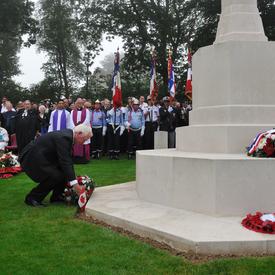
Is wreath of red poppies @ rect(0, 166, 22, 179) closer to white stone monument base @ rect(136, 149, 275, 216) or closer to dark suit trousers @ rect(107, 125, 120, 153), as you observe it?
dark suit trousers @ rect(107, 125, 120, 153)

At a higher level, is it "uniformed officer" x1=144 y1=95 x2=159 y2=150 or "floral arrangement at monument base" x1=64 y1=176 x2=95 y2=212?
"uniformed officer" x1=144 y1=95 x2=159 y2=150

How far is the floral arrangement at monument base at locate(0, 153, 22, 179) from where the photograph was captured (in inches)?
441

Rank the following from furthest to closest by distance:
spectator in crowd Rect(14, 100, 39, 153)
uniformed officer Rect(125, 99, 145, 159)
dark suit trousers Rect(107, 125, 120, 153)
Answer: dark suit trousers Rect(107, 125, 120, 153)
uniformed officer Rect(125, 99, 145, 159)
spectator in crowd Rect(14, 100, 39, 153)

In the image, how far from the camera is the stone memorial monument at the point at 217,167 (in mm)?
5176

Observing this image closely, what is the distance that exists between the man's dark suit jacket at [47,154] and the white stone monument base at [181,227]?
31.7 inches

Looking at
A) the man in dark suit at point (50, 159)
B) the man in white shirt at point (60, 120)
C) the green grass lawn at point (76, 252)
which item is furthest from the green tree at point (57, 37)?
the green grass lawn at point (76, 252)

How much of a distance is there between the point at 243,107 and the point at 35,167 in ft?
11.2

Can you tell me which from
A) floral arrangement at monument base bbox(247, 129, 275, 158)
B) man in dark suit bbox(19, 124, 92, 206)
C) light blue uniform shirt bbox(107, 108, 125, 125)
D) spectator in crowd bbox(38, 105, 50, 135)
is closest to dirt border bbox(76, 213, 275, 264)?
man in dark suit bbox(19, 124, 92, 206)

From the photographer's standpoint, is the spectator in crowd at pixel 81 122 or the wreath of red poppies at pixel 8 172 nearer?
the wreath of red poppies at pixel 8 172

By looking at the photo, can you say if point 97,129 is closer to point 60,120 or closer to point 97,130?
point 97,130

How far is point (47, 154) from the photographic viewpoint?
23.3ft

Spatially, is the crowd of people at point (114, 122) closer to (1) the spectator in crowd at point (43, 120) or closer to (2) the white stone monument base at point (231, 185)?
(1) the spectator in crowd at point (43, 120)

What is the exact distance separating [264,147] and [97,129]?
33.8 feet

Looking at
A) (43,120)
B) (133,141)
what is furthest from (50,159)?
(43,120)
